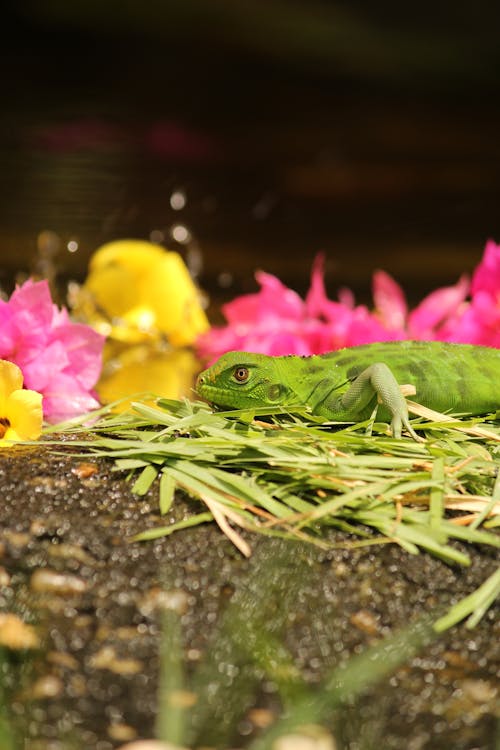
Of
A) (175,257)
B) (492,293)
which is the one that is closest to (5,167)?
(175,257)

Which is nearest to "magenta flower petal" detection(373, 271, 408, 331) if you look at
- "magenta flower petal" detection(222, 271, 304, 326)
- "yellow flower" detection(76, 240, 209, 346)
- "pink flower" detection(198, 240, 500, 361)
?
"pink flower" detection(198, 240, 500, 361)

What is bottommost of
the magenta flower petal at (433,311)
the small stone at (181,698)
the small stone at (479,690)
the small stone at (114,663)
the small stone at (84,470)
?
the small stone at (479,690)

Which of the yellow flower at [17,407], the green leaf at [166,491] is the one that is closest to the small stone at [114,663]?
the green leaf at [166,491]

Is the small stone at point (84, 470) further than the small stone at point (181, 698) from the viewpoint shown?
Yes

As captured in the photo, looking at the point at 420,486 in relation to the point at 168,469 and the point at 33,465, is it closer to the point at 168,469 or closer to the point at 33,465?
the point at 168,469

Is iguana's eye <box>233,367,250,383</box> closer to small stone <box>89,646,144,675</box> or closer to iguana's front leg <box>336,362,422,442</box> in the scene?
iguana's front leg <box>336,362,422,442</box>

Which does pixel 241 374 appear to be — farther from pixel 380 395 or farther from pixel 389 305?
pixel 389 305

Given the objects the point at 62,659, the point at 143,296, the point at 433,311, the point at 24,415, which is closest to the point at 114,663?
the point at 62,659

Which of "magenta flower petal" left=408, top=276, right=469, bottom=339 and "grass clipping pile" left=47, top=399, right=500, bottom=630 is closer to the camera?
"grass clipping pile" left=47, top=399, right=500, bottom=630

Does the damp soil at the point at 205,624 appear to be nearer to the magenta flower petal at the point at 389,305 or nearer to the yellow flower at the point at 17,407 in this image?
the yellow flower at the point at 17,407
